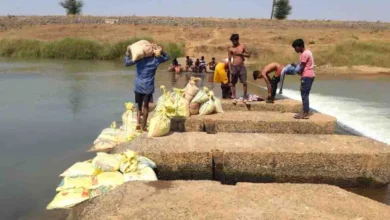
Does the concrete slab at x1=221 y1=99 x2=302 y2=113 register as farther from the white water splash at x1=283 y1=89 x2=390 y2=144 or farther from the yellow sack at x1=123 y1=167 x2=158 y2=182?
the yellow sack at x1=123 y1=167 x2=158 y2=182

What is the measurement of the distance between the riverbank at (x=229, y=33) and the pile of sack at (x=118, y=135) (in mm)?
18155

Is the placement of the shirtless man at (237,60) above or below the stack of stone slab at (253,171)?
above

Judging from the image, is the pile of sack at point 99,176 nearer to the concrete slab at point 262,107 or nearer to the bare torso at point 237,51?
the concrete slab at point 262,107

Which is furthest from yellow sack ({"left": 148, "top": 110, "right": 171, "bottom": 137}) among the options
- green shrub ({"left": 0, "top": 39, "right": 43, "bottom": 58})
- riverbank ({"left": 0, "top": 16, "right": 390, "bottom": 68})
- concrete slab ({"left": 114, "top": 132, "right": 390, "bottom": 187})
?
green shrub ({"left": 0, "top": 39, "right": 43, "bottom": 58})

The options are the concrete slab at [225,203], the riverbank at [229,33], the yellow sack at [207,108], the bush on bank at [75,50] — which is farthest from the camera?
the bush on bank at [75,50]

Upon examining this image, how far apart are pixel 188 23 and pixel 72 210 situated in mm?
42182

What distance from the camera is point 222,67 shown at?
9.10 metres

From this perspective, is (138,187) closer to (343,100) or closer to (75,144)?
(75,144)

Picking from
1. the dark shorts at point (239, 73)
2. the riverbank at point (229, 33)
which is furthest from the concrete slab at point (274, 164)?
the riverbank at point (229, 33)

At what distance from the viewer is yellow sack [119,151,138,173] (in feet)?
15.5

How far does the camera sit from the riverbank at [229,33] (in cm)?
2659

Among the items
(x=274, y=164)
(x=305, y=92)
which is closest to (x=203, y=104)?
(x=305, y=92)

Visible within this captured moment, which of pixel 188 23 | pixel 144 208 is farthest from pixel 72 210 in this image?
pixel 188 23

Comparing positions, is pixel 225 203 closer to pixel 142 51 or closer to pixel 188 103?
pixel 142 51
